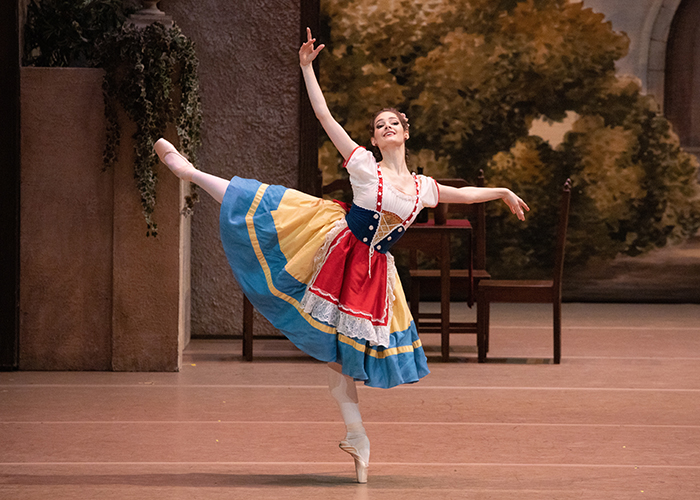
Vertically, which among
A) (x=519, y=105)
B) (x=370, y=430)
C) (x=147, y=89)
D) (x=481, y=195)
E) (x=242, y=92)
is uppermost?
(x=519, y=105)

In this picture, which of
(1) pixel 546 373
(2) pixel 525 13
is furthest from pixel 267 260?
(2) pixel 525 13

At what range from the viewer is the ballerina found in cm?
297

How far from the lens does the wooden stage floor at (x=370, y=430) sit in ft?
9.64

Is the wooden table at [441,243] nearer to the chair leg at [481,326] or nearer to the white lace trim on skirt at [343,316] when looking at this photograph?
the chair leg at [481,326]

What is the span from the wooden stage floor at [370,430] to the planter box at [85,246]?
0.19 meters

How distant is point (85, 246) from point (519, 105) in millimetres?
4155

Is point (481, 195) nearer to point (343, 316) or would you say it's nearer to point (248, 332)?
point (343, 316)

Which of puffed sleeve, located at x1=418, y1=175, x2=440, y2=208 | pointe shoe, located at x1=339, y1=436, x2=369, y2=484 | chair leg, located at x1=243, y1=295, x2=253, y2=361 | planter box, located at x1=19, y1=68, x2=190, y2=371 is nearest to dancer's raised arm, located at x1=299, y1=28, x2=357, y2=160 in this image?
puffed sleeve, located at x1=418, y1=175, x2=440, y2=208

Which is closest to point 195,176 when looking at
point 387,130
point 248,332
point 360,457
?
point 387,130

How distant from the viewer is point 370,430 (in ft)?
12.0

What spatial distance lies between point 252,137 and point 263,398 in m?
2.06

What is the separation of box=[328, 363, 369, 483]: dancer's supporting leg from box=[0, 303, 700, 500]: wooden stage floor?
0.08 metres

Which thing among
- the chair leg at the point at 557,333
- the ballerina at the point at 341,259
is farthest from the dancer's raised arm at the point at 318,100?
the chair leg at the point at 557,333

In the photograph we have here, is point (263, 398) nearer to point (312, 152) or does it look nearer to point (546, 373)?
point (546, 373)
